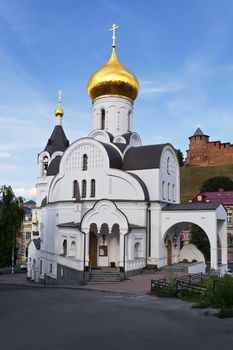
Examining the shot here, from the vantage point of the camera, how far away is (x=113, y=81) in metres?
26.6

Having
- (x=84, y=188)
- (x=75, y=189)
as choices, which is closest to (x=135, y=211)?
(x=84, y=188)

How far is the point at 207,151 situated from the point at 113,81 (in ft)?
236

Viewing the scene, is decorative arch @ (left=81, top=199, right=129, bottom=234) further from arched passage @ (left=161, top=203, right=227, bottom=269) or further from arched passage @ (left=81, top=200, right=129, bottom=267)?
arched passage @ (left=161, top=203, right=227, bottom=269)

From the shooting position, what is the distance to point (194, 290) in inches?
569

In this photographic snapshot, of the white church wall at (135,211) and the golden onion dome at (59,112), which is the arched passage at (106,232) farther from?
the golden onion dome at (59,112)

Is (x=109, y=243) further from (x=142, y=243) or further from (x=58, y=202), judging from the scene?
(x=58, y=202)

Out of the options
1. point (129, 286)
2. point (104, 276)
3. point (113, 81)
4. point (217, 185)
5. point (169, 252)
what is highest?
point (113, 81)

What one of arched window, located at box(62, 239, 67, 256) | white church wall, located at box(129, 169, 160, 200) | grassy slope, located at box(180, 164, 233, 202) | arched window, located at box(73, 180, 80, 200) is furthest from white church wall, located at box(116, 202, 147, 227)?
grassy slope, located at box(180, 164, 233, 202)

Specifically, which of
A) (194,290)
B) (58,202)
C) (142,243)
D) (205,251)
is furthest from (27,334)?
(205,251)

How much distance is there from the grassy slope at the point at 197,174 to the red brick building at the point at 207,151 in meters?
2.03

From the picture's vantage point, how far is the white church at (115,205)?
70.2ft

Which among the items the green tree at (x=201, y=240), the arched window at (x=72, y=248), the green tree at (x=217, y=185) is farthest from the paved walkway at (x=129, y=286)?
the green tree at (x=217, y=185)

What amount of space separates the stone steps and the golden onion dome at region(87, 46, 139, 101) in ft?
40.5

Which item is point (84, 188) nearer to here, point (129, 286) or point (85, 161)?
point (85, 161)
